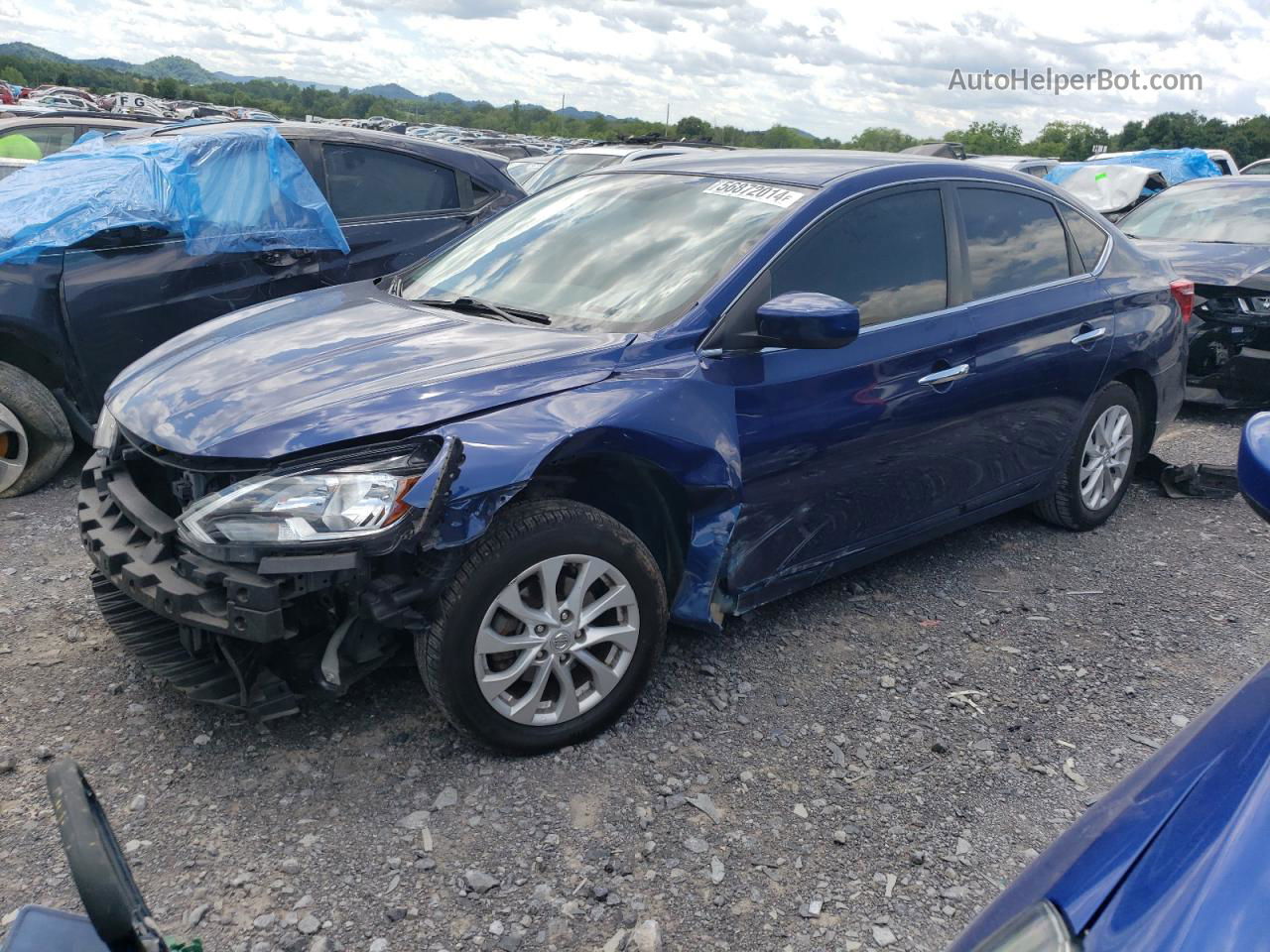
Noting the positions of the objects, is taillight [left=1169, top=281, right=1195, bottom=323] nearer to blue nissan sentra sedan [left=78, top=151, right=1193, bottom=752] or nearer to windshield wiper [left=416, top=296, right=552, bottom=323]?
blue nissan sentra sedan [left=78, top=151, right=1193, bottom=752]

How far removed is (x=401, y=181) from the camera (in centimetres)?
605

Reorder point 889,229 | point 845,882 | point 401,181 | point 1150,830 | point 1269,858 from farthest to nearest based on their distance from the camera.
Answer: point 401,181
point 889,229
point 845,882
point 1150,830
point 1269,858

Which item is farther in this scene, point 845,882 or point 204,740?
point 204,740

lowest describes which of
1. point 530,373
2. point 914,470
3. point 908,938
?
point 908,938

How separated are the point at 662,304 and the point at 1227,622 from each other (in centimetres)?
262

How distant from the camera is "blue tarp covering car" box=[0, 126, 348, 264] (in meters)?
4.95

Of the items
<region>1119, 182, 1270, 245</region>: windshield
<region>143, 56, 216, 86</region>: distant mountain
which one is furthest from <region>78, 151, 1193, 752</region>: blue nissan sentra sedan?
<region>143, 56, 216, 86</region>: distant mountain

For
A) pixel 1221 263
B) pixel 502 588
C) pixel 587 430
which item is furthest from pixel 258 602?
pixel 1221 263

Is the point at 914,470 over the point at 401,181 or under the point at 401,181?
under

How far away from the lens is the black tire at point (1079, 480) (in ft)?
15.4

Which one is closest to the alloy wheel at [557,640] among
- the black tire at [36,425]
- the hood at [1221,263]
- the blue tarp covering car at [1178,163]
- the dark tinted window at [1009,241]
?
the dark tinted window at [1009,241]

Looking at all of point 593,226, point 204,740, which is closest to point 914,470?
point 593,226

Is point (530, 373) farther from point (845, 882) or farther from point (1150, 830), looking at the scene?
point (1150, 830)

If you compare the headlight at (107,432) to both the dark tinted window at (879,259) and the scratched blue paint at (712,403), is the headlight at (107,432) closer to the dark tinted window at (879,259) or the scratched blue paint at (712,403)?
the scratched blue paint at (712,403)
